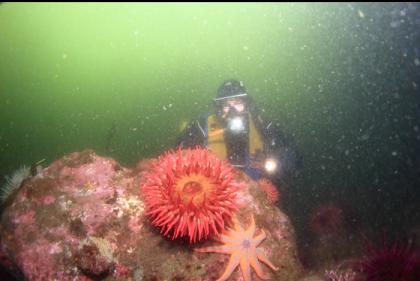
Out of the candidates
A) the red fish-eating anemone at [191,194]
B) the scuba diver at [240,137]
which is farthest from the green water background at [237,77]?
the red fish-eating anemone at [191,194]

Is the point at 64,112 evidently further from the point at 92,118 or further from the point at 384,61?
the point at 384,61

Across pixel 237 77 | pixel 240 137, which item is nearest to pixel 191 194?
pixel 240 137

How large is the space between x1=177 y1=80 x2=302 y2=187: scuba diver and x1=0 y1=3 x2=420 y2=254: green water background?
195 centimetres

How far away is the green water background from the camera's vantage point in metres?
21.7

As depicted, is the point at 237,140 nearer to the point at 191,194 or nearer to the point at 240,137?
the point at 240,137

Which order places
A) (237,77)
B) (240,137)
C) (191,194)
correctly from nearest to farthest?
(191,194)
(240,137)
(237,77)

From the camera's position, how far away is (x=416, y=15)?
38.5 metres

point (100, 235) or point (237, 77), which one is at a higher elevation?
point (237, 77)

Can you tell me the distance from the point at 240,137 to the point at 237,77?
6036 cm

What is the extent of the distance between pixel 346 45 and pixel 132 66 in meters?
50.7

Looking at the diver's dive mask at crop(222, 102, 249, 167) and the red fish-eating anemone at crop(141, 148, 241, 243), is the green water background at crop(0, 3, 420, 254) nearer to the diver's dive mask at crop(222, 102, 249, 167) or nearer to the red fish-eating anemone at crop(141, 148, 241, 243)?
the diver's dive mask at crop(222, 102, 249, 167)

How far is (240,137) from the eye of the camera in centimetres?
563

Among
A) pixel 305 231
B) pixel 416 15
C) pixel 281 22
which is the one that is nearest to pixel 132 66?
pixel 281 22

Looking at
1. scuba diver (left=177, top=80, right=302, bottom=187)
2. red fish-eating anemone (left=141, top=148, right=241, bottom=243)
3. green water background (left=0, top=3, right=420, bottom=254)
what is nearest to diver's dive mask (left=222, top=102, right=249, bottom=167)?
scuba diver (left=177, top=80, right=302, bottom=187)
